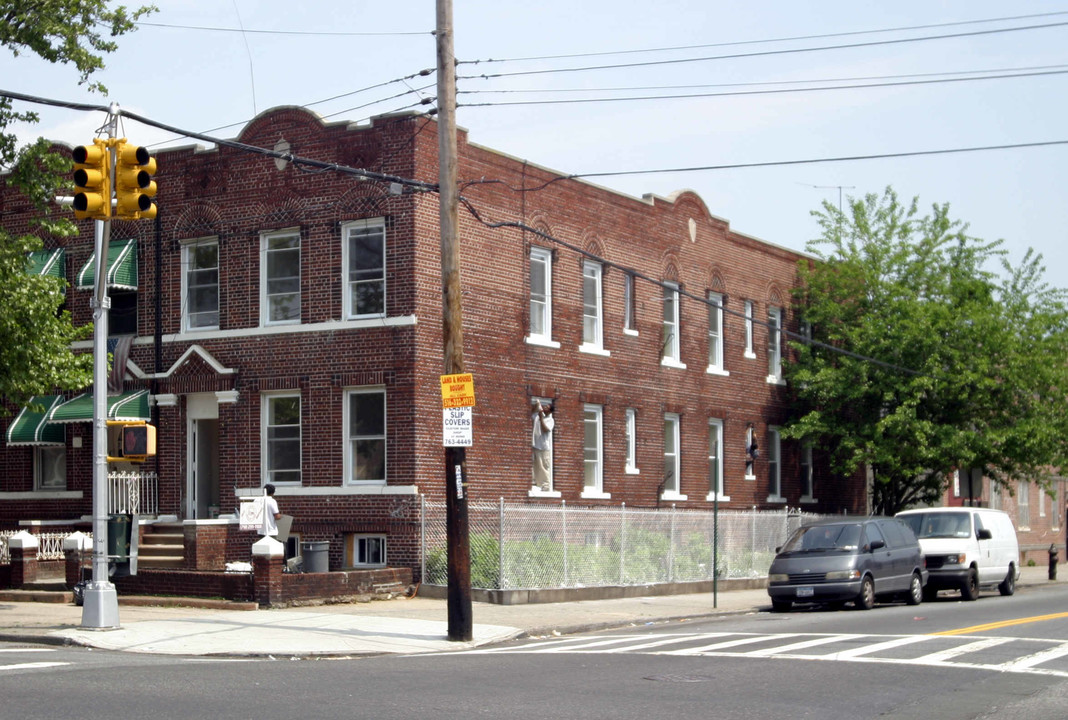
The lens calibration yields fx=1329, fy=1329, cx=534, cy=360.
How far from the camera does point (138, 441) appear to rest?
17172mm

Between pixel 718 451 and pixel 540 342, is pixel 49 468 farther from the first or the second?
pixel 718 451

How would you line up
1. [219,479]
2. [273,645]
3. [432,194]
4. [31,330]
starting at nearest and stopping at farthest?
[273,645] → [31,330] → [432,194] → [219,479]

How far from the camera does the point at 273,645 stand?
16.2 meters

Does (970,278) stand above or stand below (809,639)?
above

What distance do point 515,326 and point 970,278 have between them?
14.3 meters

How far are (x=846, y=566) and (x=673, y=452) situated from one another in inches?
415

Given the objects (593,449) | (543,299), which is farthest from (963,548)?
(543,299)

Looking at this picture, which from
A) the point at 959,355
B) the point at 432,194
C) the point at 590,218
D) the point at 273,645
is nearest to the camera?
the point at 273,645

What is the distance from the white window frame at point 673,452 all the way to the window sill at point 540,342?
497 cm

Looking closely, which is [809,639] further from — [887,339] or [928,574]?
[887,339]

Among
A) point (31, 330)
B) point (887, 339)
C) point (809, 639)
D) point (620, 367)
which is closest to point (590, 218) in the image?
point (620, 367)

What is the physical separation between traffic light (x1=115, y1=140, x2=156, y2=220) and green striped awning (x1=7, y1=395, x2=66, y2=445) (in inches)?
478

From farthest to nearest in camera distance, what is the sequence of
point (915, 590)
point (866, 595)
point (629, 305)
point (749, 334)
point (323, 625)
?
point (749, 334)
point (629, 305)
point (915, 590)
point (866, 595)
point (323, 625)

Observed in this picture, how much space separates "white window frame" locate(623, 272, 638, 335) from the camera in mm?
31438
